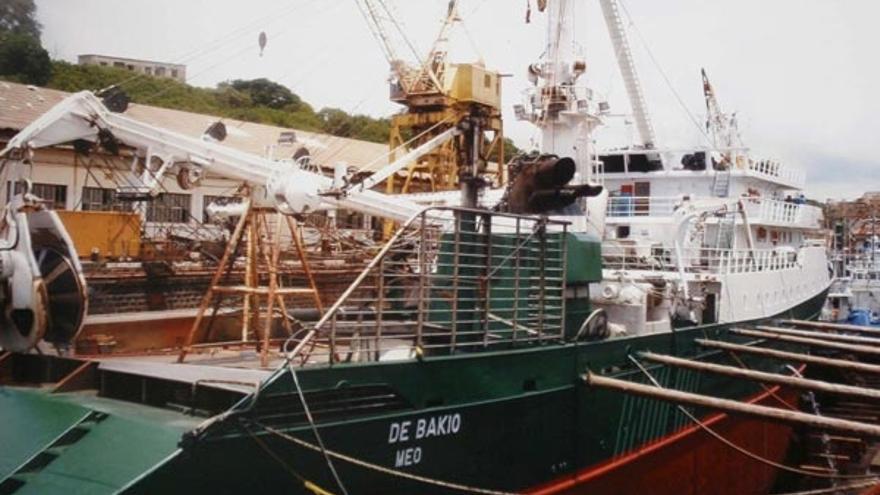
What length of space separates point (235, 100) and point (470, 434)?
4684 cm

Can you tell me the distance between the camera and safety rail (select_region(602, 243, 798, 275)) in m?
16.3

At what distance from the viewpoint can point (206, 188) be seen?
29938 mm

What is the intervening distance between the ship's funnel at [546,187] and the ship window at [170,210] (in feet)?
63.2

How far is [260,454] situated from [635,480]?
685 cm

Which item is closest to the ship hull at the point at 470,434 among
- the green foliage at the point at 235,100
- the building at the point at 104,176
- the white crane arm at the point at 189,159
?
the white crane arm at the point at 189,159

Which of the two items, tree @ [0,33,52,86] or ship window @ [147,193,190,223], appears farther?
tree @ [0,33,52,86]

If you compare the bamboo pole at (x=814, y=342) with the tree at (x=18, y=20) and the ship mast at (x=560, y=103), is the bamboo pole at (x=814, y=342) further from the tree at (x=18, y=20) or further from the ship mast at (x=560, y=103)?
the tree at (x=18, y=20)

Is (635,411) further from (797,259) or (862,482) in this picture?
(797,259)

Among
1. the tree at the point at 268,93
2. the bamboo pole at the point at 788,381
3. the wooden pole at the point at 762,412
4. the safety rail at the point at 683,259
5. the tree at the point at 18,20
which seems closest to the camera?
the wooden pole at the point at 762,412

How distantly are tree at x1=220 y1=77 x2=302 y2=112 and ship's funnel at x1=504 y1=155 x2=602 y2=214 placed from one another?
47875 mm

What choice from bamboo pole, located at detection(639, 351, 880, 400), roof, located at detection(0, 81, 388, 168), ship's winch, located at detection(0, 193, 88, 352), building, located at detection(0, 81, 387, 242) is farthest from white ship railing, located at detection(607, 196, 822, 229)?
ship's winch, located at detection(0, 193, 88, 352)

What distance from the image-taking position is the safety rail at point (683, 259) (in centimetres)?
1634

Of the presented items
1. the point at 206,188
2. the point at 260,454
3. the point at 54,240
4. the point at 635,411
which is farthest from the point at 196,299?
the point at 260,454

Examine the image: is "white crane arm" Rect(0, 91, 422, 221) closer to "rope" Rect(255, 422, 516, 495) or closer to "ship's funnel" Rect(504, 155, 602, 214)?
"ship's funnel" Rect(504, 155, 602, 214)
